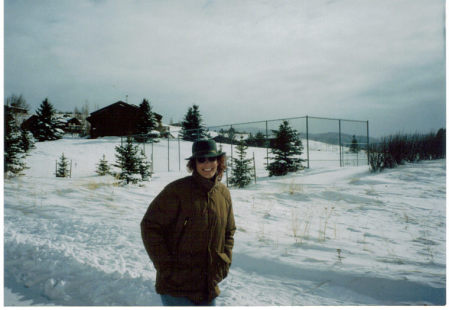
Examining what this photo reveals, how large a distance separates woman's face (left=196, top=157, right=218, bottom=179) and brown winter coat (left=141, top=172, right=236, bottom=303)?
0.28 feet

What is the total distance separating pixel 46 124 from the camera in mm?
29031

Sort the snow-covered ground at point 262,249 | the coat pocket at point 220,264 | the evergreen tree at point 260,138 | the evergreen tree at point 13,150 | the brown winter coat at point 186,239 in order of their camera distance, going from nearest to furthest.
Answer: the brown winter coat at point 186,239 → the coat pocket at point 220,264 → the snow-covered ground at point 262,249 → the evergreen tree at point 13,150 → the evergreen tree at point 260,138

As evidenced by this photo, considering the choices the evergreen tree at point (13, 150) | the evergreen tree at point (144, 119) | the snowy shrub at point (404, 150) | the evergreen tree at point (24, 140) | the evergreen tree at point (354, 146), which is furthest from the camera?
the evergreen tree at point (144, 119)

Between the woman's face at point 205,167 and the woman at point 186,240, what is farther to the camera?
the woman's face at point 205,167

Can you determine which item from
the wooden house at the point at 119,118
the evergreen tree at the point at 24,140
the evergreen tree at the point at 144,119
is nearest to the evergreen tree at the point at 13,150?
the evergreen tree at the point at 24,140

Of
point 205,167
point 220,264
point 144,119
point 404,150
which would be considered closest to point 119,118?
point 144,119

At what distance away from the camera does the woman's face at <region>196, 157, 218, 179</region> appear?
199cm

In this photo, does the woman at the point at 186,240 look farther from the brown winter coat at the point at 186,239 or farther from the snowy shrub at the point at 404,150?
the snowy shrub at the point at 404,150

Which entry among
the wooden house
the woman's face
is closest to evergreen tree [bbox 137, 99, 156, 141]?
the wooden house

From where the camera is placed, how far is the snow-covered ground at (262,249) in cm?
295

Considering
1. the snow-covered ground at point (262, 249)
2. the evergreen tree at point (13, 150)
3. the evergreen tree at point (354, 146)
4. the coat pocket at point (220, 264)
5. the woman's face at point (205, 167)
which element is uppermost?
the evergreen tree at point (354, 146)

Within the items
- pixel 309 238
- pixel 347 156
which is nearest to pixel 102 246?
pixel 309 238

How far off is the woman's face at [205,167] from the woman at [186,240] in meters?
0.05

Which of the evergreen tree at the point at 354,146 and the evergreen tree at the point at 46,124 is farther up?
the evergreen tree at the point at 46,124
